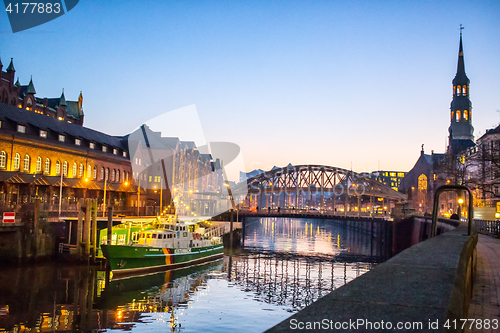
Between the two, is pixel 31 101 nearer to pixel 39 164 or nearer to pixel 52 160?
pixel 52 160

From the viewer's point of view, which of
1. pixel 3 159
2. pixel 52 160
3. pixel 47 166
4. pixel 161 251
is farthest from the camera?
pixel 52 160

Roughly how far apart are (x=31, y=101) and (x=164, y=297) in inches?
3235

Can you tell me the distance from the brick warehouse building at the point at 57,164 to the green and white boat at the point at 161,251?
1278 centimetres

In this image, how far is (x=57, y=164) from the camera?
65250 millimetres

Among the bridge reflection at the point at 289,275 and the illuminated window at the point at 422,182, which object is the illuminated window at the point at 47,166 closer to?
the bridge reflection at the point at 289,275

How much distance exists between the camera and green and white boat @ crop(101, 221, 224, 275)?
41.0 meters

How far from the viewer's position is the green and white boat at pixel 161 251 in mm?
40969

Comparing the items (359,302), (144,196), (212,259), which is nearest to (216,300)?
(212,259)

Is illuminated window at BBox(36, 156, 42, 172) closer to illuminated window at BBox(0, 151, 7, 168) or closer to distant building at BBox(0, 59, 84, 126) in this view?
illuminated window at BBox(0, 151, 7, 168)

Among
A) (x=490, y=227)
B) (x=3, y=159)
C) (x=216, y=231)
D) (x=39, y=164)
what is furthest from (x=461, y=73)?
(x=3, y=159)

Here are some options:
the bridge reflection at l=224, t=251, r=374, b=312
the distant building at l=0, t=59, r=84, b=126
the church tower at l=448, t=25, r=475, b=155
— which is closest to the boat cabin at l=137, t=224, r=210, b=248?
the bridge reflection at l=224, t=251, r=374, b=312

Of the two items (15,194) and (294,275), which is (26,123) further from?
(294,275)

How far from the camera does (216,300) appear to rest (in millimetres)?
32281

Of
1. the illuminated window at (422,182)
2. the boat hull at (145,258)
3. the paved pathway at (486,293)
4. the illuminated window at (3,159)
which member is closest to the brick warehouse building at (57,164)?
the illuminated window at (3,159)
